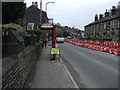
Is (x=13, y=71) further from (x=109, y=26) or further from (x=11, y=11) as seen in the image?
(x=109, y=26)

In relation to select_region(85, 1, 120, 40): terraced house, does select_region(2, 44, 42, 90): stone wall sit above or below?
below

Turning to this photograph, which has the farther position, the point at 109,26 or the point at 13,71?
the point at 109,26

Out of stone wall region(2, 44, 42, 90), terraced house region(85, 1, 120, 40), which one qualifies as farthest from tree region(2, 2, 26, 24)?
terraced house region(85, 1, 120, 40)

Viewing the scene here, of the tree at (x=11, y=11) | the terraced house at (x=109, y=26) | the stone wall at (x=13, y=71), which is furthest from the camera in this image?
the terraced house at (x=109, y=26)

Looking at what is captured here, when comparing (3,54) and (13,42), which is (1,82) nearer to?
(3,54)

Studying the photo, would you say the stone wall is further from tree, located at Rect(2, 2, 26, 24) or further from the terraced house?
the terraced house

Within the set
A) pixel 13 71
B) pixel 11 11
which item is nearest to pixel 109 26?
pixel 11 11

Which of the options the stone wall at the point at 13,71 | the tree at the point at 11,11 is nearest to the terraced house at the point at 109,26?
the tree at the point at 11,11

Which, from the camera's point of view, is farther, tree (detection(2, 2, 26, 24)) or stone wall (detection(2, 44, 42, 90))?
tree (detection(2, 2, 26, 24))

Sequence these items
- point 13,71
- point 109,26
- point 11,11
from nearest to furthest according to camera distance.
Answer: point 13,71
point 11,11
point 109,26

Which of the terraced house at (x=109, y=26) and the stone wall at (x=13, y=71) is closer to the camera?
the stone wall at (x=13, y=71)

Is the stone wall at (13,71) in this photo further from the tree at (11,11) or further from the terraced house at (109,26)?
the terraced house at (109,26)

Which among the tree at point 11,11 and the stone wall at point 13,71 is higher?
the tree at point 11,11

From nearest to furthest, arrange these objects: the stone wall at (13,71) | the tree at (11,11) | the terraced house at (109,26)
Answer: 1. the stone wall at (13,71)
2. the tree at (11,11)
3. the terraced house at (109,26)
